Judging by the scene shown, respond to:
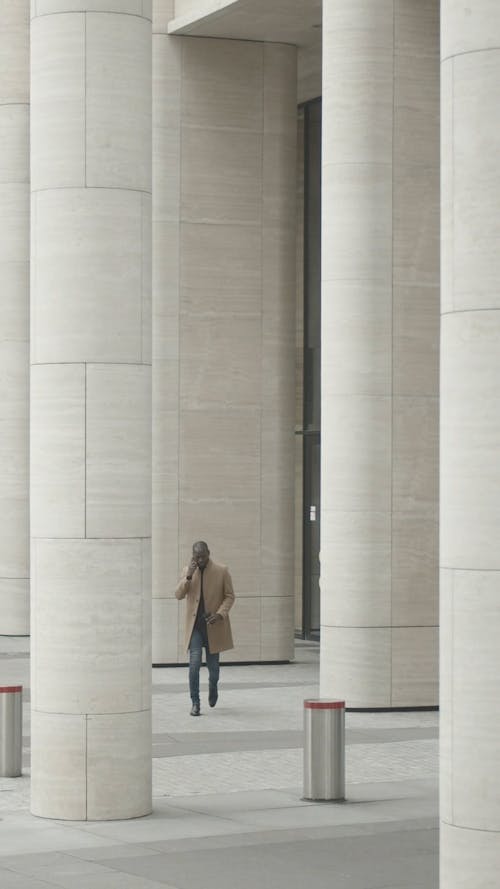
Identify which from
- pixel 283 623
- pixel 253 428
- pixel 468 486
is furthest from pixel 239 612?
pixel 468 486

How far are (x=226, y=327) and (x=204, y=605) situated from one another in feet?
21.0

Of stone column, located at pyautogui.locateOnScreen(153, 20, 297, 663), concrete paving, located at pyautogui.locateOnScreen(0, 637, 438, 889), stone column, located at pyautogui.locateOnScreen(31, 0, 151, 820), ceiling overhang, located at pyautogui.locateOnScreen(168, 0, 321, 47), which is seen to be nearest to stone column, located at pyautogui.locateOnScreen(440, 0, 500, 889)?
concrete paving, located at pyautogui.locateOnScreen(0, 637, 438, 889)

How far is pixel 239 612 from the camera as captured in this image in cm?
2502

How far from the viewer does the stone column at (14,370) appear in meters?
29.9

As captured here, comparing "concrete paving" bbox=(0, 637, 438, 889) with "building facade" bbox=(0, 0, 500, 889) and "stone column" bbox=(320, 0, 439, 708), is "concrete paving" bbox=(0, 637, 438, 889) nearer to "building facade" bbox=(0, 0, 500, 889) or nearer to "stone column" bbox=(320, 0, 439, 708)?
"building facade" bbox=(0, 0, 500, 889)

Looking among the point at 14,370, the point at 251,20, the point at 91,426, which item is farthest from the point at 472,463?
the point at 14,370

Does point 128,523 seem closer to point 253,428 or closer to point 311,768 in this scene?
point 311,768

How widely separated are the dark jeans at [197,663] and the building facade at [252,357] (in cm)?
137

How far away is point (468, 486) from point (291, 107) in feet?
55.7

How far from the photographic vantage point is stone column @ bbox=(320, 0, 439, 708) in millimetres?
19812

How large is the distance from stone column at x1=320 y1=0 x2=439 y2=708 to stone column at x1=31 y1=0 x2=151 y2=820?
22.1 ft

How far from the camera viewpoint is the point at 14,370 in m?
30.0

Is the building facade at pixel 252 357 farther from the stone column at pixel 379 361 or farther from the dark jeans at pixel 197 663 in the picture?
the dark jeans at pixel 197 663

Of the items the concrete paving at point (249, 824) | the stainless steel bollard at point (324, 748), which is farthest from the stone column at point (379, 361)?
the stainless steel bollard at point (324, 748)
